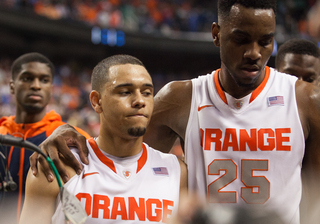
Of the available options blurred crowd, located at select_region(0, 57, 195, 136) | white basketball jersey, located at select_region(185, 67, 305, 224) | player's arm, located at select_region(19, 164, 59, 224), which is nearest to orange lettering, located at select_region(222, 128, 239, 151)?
white basketball jersey, located at select_region(185, 67, 305, 224)

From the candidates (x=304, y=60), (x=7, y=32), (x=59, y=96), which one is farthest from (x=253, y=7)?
(x=7, y=32)

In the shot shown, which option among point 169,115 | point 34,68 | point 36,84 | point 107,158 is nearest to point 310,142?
point 169,115

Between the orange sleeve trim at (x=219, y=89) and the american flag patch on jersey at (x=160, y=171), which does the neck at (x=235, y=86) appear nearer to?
the orange sleeve trim at (x=219, y=89)

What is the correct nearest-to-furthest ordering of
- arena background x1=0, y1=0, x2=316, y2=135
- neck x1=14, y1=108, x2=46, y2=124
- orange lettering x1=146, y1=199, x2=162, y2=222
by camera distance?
orange lettering x1=146, y1=199, x2=162, y2=222 < neck x1=14, y1=108, x2=46, y2=124 < arena background x1=0, y1=0, x2=316, y2=135

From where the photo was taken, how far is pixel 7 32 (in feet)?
41.8

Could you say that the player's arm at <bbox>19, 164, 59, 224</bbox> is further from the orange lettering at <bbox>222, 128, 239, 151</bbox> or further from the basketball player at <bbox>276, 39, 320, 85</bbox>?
the basketball player at <bbox>276, 39, 320, 85</bbox>

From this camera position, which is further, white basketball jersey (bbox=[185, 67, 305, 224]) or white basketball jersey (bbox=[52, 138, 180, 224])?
white basketball jersey (bbox=[185, 67, 305, 224])

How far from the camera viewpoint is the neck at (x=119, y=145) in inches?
81.3

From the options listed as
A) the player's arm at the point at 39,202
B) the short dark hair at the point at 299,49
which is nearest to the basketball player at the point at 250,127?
the player's arm at the point at 39,202

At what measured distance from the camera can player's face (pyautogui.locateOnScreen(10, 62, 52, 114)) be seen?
3.37 m

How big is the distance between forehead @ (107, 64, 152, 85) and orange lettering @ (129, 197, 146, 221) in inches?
26.8

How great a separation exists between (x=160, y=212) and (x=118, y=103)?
0.66 metres

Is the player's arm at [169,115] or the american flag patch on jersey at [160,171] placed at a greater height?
the player's arm at [169,115]

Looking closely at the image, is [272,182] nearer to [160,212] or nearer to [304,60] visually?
[160,212]
